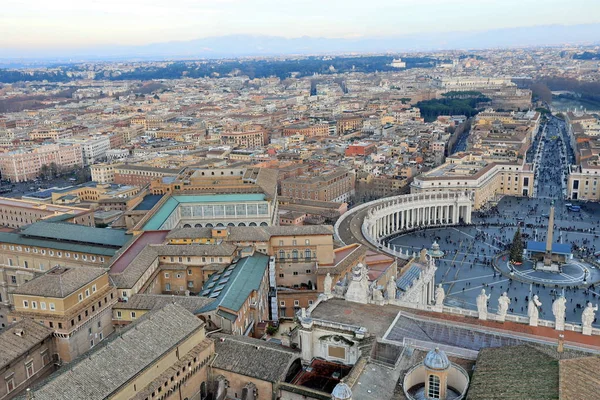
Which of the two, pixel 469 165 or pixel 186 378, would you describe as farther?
pixel 469 165

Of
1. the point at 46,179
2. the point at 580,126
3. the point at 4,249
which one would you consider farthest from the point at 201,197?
the point at 580,126

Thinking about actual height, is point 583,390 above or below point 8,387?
above

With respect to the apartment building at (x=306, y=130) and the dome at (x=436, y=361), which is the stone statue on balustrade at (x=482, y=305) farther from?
the apartment building at (x=306, y=130)

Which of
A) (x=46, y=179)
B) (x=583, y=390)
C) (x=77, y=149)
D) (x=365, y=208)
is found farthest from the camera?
(x=77, y=149)

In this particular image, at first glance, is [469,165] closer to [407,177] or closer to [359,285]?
[407,177]

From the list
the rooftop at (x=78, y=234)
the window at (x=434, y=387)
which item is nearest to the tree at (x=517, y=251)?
the rooftop at (x=78, y=234)
